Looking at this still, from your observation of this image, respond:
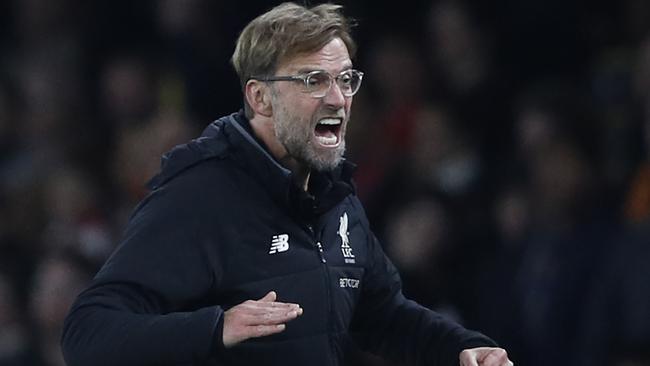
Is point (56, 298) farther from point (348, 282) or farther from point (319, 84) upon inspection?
point (319, 84)

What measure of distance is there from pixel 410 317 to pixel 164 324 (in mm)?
914

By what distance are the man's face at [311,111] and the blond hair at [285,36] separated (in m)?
0.03

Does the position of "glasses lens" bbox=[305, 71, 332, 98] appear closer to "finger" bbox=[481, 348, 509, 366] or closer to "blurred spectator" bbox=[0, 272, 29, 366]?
"finger" bbox=[481, 348, 509, 366]

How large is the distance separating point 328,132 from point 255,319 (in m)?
0.77

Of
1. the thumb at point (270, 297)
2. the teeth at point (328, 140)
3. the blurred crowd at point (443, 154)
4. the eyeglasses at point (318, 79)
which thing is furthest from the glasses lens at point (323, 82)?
the blurred crowd at point (443, 154)

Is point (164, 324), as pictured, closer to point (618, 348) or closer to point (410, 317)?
point (410, 317)

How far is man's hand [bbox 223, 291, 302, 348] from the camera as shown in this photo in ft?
13.2

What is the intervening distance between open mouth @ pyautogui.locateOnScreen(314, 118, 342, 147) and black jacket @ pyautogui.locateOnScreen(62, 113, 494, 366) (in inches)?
4.9

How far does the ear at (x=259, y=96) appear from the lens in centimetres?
459

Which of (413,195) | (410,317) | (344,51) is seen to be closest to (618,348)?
(413,195)

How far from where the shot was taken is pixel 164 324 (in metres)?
4.10

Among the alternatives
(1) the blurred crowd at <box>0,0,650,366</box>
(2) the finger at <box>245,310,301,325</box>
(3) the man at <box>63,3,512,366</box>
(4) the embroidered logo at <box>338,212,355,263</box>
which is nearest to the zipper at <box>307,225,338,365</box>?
(3) the man at <box>63,3,512,366</box>

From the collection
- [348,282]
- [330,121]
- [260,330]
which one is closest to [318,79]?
[330,121]

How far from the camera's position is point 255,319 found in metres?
4.02
